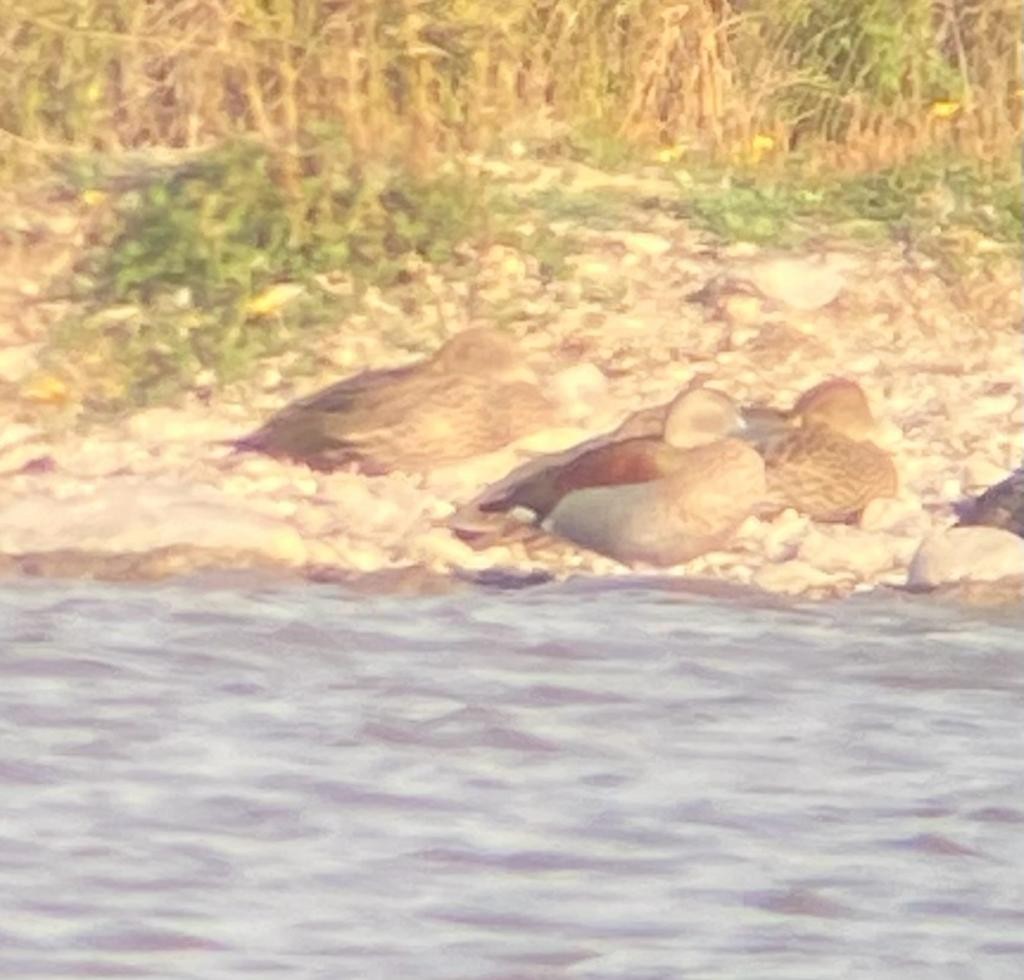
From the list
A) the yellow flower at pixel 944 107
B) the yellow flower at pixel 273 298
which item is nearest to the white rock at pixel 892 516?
the yellow flower at pixel 273 298

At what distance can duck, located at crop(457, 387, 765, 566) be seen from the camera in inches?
368

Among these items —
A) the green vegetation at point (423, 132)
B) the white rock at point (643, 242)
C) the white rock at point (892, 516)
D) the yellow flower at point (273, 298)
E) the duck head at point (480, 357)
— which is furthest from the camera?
the white rock at point (643, 242)

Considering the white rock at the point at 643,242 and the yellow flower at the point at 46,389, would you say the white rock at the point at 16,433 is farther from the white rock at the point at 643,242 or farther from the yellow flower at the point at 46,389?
the white rock at the point at 643,242

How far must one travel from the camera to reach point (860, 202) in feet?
37.7

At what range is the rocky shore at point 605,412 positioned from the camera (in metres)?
9.28

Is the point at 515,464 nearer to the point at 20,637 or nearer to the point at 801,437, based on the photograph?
the point at 801,437

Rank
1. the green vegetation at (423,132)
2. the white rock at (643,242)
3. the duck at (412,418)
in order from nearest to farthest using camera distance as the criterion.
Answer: the duck at (412,418), the green vegetation at (423,132), the white rock at (643,242)

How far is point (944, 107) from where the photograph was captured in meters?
11.8

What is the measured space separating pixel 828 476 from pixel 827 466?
1.5 inches

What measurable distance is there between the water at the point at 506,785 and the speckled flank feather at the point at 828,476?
630mm

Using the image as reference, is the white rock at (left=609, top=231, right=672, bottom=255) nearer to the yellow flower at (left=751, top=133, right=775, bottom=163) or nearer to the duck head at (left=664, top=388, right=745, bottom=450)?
the yellow flower at (left=751, top=133, right=775, bottom=163)

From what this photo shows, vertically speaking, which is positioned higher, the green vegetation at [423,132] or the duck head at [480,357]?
the green vegetation at [423,132]

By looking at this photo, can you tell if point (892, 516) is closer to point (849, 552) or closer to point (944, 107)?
point (849, 552)

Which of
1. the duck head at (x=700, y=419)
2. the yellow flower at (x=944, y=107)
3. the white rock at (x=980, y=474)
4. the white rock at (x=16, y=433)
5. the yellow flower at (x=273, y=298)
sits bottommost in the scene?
the white rock at (x=980, y=474)
